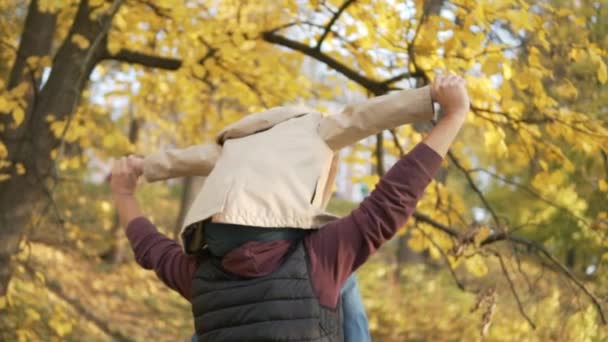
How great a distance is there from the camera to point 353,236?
5.24 feet

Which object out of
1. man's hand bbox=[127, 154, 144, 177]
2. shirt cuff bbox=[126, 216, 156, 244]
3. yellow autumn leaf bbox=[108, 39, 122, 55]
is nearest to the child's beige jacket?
shirt cuff bbox=[126, 216, 156, 244]

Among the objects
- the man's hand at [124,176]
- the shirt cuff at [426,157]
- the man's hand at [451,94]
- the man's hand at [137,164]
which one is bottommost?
the man's hand at [124,176]

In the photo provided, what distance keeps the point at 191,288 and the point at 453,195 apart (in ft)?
7.54

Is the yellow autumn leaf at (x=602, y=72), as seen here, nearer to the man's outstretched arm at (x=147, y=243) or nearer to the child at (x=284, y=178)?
the child at (x=284, y=178)

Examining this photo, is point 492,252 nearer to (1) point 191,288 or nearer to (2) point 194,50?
(1) point 191,288

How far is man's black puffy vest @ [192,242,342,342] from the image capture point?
158 centimetres

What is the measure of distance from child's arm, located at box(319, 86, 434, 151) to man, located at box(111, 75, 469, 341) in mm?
40

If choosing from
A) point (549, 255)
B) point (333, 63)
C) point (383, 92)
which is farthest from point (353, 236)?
point (333, 63)

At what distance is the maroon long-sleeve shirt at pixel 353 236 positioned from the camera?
1566 millimetres

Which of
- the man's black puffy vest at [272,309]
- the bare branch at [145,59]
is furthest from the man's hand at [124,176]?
the bare branch at [145,59]

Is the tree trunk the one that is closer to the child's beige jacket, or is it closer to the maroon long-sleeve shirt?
the child's beige jacket

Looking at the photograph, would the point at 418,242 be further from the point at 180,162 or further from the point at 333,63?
the point at 180,162

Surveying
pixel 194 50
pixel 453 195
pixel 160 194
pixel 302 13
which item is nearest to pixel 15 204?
pixel 194 50

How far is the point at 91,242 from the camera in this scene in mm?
11344
